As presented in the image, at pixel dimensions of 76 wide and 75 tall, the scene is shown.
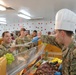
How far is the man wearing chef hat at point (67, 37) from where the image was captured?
4.47ft

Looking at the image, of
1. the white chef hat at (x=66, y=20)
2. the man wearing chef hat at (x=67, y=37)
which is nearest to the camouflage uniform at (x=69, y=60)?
the man wearing chef hat at (x=67, y=37)

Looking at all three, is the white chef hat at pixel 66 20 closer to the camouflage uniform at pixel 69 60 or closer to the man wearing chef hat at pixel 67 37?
the man wearing chef hat at pixel 67 37

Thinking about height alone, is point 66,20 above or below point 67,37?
above

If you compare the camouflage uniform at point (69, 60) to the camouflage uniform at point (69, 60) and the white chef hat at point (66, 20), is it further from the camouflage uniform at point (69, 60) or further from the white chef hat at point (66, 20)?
the white chef hat at point (66, 20)

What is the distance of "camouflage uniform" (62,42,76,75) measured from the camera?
1338 millimetres

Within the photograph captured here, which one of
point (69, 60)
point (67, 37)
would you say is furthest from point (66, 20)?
point (69, 60)

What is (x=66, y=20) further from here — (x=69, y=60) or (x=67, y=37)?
(x=69, y=60)

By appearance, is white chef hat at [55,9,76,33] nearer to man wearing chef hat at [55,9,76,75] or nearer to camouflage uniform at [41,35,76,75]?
man wearing chef hat at [55,9,76,75]

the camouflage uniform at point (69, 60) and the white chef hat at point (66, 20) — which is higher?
the white chef hat at point (66, 20)

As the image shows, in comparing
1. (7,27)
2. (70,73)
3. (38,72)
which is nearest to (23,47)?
(38,72)

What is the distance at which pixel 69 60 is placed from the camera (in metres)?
1.37

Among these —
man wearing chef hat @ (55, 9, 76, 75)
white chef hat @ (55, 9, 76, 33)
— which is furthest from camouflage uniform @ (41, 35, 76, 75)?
white chef hat @ (55, 9, 76, 33)

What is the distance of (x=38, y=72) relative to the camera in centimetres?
185

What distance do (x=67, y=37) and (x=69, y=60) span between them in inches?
8.8
